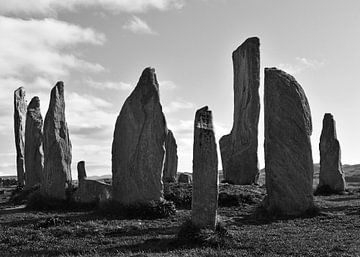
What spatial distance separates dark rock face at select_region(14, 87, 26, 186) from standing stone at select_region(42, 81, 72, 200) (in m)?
15.4

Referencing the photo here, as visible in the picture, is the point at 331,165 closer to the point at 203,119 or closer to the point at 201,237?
the point at 203,119

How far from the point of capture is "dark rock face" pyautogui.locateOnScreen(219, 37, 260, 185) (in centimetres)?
3180

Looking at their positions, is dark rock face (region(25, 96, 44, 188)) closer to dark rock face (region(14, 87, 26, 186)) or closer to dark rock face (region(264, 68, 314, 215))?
dark rock face (region(14, 87, 26, 186))

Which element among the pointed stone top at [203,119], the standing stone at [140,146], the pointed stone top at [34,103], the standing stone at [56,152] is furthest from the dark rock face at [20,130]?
the pointed stone top at [203,119]

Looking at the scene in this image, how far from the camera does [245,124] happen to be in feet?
106

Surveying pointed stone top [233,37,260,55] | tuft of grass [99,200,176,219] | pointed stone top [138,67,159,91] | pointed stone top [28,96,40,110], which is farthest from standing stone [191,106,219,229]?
pointed stone top [28,96,40,110]

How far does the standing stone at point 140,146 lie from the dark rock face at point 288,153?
16.4ft

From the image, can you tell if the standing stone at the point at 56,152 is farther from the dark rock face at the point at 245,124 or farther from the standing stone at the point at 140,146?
the dark rock face at the point at 245,124

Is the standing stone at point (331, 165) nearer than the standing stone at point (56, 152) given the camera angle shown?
No

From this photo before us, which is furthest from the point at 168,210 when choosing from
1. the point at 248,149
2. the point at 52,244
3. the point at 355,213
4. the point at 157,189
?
the point at 248,149

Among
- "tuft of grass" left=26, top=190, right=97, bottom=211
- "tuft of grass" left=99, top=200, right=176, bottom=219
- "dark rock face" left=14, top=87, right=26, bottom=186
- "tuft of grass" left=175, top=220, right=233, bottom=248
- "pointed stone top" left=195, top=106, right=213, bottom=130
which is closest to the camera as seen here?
"tuft of grass" left=175, top=220, right=233, bottom=248

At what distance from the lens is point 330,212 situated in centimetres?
2241

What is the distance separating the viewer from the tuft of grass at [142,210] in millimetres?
21297

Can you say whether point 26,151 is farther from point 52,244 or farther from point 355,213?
point 355,213
